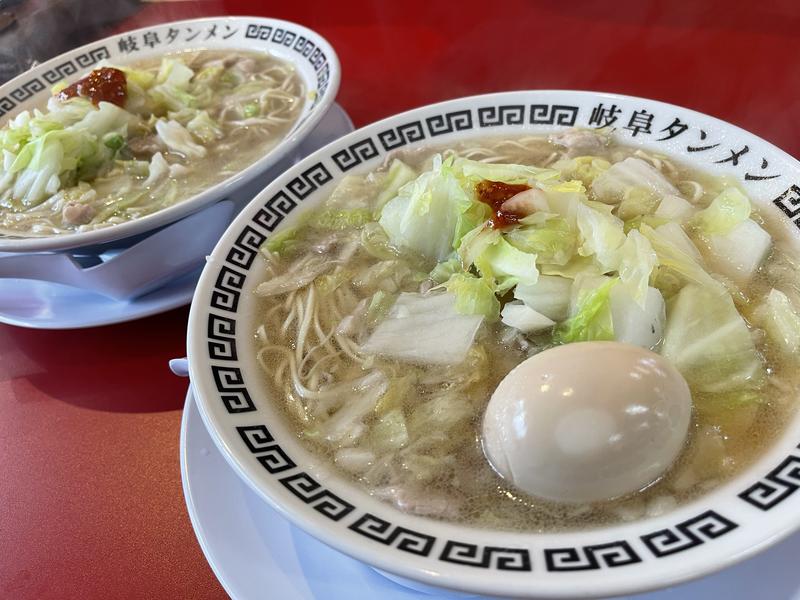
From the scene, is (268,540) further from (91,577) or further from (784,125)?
(784,125)

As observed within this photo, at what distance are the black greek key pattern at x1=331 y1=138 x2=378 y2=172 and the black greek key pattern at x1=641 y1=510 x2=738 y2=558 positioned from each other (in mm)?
1508

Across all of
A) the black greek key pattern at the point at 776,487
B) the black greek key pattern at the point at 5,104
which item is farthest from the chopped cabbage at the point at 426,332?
the black greek key pattern at the point at 5,104

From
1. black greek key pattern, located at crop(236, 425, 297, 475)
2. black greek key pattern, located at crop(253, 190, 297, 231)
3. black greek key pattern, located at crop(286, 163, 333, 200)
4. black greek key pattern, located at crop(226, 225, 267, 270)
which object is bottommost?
black greek key pattern, located at crop(236, 425, 297, 475)

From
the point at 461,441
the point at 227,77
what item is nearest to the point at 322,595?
the point at 461,441

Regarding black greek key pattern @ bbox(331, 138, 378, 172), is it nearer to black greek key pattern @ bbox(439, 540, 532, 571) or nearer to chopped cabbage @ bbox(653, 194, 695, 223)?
chopped cabbage @ bbox(653, 194, 695, 223)

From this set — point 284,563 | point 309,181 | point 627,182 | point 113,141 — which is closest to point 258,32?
point 113,141

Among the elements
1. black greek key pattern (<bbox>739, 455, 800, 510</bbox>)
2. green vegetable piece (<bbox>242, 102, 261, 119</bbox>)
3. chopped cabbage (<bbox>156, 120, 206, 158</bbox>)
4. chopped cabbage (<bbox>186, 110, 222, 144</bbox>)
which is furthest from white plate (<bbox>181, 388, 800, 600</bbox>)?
green vegetable piece (<bbox>242, 102, 261, 119</bbox>)

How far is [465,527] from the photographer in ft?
3.97

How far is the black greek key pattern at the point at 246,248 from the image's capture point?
1.79 metres

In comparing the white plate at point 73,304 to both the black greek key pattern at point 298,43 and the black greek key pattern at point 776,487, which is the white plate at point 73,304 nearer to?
the black greek key pattern at point 298,43

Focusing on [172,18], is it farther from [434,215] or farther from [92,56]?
[434,215]

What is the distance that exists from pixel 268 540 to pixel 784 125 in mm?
2514

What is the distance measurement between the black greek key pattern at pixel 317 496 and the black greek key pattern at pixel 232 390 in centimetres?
23

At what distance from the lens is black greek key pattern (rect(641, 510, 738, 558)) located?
105cm
